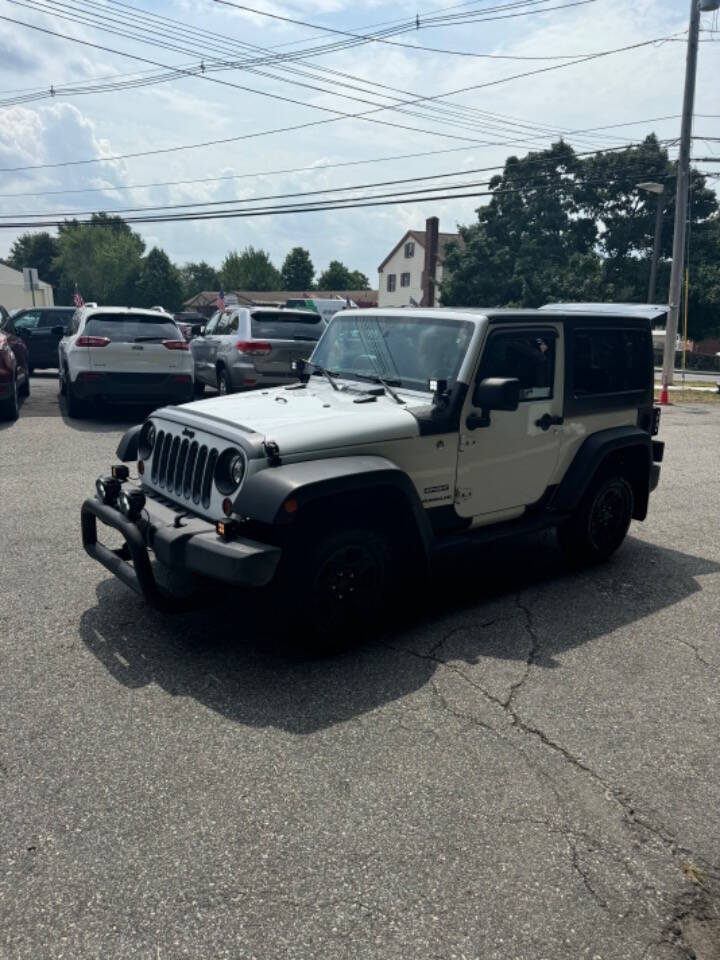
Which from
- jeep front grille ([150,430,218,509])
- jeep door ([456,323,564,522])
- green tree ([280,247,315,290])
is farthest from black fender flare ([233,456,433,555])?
green tree ([280,247,315,290])

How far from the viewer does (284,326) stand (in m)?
12.2

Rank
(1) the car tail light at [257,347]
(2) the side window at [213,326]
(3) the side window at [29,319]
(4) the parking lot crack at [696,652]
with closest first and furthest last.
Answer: (4) the parking lot crack at [696,652] < (1) the car tail light at [257,347] < (2) the side window at [213,326] < (3) the side window at [29,319]

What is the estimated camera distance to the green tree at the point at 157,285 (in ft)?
292

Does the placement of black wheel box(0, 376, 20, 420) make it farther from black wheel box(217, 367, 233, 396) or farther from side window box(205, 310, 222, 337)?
side window box(205, 310, 222, 337)

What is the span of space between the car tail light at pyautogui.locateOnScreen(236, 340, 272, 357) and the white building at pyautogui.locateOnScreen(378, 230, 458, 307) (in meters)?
54.8

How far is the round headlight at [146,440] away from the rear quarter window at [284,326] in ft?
23.8

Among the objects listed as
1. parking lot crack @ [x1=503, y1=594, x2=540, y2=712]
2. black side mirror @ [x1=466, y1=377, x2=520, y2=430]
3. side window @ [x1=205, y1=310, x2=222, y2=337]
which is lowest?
parking lot crack @ [x1=503, y1=594, x2=540, y2=712]

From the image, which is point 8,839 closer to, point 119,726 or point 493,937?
point 119,726

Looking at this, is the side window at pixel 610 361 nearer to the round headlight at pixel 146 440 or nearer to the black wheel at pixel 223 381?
the round headlight at pixel 146 440

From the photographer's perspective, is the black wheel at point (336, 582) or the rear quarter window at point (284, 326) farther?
the rear quarter window at point (284, 326)

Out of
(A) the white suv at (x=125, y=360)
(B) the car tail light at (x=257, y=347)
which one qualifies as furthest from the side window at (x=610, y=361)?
(A) the white suv at (x=125, y=360)

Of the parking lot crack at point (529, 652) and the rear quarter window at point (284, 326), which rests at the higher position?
the rear quarter window at point (284, 326)

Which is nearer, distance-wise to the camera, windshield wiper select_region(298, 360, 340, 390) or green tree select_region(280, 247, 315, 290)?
windshield wiper select_region(298, 360, 340, 390)

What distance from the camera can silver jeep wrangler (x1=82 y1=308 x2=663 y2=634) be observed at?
12.6 feet
